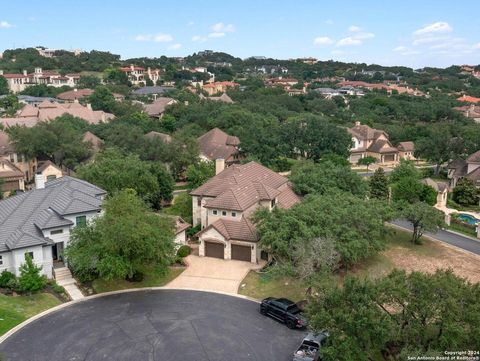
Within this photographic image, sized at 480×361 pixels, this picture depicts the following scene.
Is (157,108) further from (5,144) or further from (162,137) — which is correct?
(5,144)

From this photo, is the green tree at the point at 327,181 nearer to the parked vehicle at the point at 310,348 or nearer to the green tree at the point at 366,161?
the parked vehicle at the point at 310,348

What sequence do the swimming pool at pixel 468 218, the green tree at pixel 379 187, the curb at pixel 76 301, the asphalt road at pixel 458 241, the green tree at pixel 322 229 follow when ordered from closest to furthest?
the curb at pixel 76 301 < the green tree at pixel 322 229 < the asphalt road at pixel 458 241 < the swimming pool at pixel 468 218 < the green tree at pixel 379 187

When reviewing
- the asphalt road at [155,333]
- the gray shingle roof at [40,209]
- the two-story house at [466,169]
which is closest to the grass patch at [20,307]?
the asphalt road at [155,333]

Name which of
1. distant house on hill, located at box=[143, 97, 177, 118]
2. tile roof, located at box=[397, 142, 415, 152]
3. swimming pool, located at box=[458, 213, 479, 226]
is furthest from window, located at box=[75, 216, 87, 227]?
tile roof, located at box=[397, 142, 415, 152]

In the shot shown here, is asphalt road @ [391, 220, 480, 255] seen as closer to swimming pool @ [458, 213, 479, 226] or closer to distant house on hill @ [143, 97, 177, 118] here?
swimming pool @ [458, 213, 479, 226]

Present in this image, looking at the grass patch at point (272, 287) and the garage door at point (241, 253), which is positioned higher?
the garage door at point (241, 253)

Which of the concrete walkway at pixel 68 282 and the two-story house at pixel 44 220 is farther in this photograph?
the two-story house at pixel 44 220

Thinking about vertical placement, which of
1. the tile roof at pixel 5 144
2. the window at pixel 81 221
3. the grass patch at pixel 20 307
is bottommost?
the grass patch at pixel 20 307

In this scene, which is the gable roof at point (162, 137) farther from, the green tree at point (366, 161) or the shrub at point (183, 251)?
the green tree at point (366, 161)

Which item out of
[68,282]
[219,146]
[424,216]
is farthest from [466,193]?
[68,282]

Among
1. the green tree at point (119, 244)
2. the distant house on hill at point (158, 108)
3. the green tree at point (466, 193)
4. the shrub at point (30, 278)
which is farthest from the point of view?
the distant house on hill at point (158, 108)
